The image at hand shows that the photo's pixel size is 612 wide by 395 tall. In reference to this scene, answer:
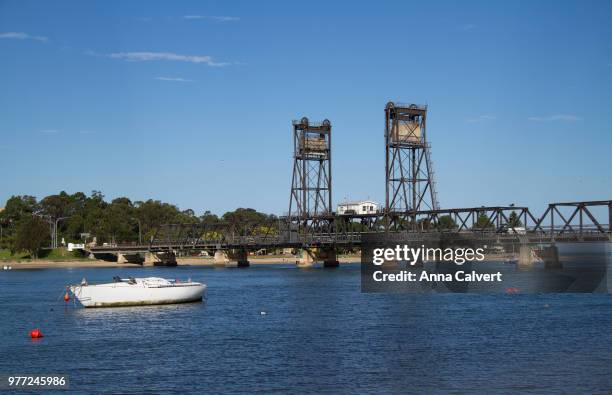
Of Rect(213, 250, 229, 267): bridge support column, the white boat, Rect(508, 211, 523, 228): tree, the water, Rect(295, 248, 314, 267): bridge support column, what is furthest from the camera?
Rect(213, 250, 229, 267): bridge support column

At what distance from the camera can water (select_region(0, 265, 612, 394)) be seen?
130 feet

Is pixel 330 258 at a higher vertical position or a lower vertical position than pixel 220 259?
higher

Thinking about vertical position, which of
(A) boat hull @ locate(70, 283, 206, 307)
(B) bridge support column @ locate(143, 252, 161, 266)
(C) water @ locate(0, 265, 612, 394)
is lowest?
(C) water @ locate(0, 265, 612, 394)

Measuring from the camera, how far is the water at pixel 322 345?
3969 centimetres

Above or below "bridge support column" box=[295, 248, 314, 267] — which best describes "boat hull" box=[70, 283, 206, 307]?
below

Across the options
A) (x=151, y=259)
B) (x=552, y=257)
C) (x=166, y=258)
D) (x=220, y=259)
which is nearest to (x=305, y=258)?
(x=220, y=259)

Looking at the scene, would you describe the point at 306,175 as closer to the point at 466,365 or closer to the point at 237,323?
the point at 237,323

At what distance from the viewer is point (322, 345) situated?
5109cm

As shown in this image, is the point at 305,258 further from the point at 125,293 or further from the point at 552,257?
the point at 125,293

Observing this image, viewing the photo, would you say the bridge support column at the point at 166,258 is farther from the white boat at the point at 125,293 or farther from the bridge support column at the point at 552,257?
the white boat at the point at 125,293

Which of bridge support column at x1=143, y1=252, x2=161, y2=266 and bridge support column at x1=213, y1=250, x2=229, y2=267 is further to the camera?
bridge support column at x1=143, y1=252, x2=161, y2=266

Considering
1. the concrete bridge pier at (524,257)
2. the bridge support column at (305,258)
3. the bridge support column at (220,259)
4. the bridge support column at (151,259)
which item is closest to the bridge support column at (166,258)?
the bridge support column at (151,259)

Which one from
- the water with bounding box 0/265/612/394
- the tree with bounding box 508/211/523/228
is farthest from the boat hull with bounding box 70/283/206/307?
the tree with bounding box 508/211/523/228

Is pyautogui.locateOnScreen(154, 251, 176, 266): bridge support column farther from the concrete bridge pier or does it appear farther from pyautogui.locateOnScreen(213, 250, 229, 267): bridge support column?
the concrete bridge pier
